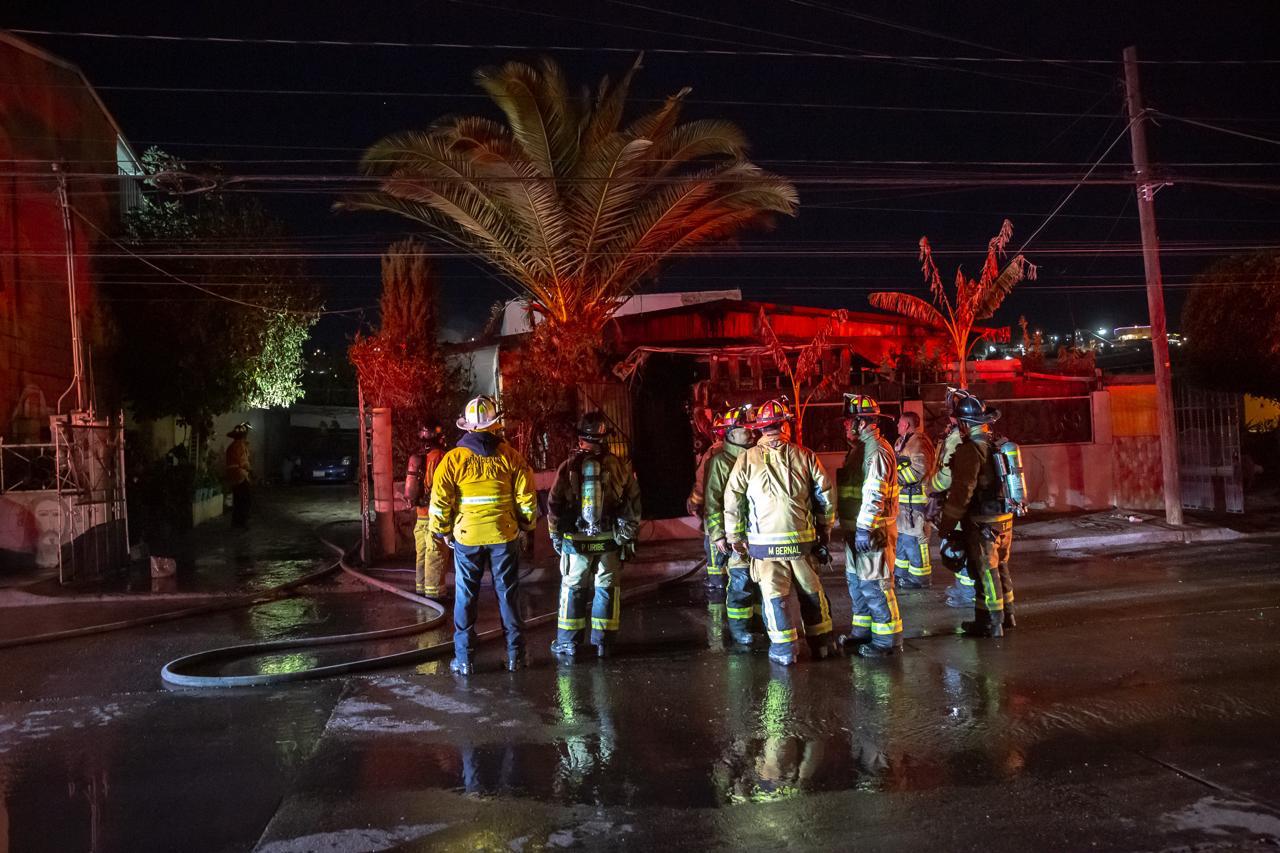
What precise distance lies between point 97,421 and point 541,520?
5.69m

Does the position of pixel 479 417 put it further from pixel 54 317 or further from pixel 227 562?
pixel 54 317

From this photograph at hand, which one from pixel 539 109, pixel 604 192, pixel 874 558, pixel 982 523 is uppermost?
pixel 539 109

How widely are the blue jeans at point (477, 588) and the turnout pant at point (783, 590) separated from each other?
1721 mm

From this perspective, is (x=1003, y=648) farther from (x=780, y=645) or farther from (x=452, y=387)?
(x=452, y=387)

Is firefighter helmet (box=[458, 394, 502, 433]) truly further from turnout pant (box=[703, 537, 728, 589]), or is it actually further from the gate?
the gate

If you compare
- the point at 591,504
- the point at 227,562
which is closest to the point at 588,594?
the point at 591,504

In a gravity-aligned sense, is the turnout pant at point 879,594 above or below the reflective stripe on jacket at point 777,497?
below

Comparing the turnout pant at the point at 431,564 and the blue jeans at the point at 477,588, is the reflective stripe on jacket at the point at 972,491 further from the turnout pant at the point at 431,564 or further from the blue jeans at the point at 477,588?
the turnout pant at the point at 431,564

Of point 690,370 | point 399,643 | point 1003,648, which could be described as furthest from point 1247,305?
point 399,643

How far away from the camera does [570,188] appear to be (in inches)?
502

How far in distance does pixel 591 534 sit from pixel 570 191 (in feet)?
23.2

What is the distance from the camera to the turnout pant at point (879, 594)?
22.3ft

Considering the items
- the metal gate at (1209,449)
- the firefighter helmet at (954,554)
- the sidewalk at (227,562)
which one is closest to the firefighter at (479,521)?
the firefighter helmet at (954,554)

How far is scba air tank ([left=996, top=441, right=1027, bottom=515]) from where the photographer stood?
736cm
